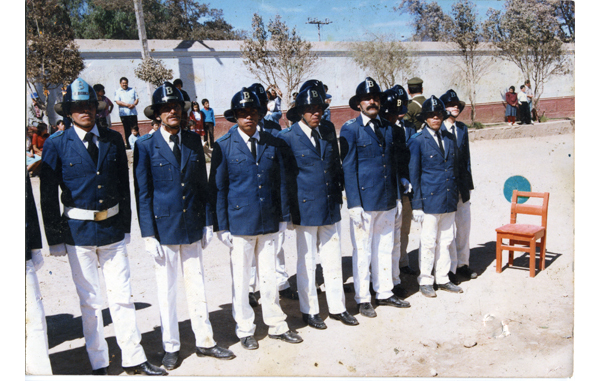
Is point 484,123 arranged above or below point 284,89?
below

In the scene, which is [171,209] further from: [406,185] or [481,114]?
[481,114]

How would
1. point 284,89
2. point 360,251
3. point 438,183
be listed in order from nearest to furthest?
1. point 360,251
2. point 438,183
3. point 284,89

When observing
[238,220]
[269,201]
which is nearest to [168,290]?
[238,220]

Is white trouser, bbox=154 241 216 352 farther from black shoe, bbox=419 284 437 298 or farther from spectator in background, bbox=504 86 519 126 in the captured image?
spectator in background, bbox=504 86 519 126

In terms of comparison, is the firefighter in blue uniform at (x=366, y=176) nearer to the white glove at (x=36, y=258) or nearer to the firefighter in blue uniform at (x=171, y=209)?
the firefighter in blue uniform at (x=171, y=209)

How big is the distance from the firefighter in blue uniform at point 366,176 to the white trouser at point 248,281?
955 millimetres

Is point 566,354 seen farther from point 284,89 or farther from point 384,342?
point 284,89

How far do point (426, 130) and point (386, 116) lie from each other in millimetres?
489

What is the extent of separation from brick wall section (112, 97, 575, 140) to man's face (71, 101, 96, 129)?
378 inches

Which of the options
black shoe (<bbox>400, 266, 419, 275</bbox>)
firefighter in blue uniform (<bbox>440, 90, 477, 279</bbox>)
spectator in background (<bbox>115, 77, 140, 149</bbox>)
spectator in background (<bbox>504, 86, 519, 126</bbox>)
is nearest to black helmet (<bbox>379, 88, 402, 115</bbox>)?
firefighter in blue uniform (<bbox>440, 90, 477, 279</bbox>)

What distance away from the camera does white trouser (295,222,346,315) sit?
4789 millimetres

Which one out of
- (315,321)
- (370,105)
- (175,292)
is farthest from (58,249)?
(370,105)

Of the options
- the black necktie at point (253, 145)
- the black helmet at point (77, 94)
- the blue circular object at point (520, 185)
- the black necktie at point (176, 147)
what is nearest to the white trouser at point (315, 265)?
the black necktie at point (253, 145)
